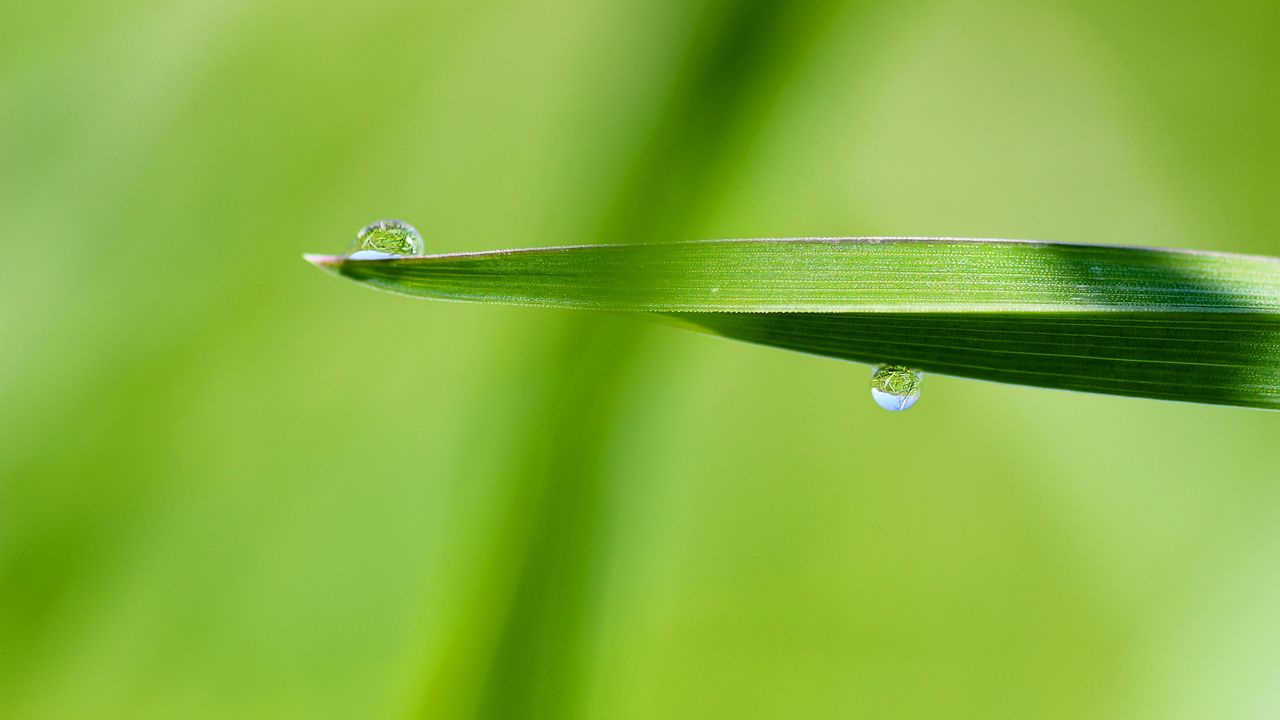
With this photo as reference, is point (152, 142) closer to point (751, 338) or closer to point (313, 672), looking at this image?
point (313, 672)

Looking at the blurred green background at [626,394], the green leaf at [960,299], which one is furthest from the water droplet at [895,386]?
the blurred green background at [626,394]

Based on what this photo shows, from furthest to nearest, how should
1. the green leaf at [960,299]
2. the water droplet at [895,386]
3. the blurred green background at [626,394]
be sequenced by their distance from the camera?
the blurred green background at [626,394] < the water droplet at [895,386] < the green leaf at [960,299]

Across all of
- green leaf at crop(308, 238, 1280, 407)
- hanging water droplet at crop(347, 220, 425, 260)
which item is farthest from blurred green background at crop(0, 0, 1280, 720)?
green leaf at crop(308, 238, 1280, 407)

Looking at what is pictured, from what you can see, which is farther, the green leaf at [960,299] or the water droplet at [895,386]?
the water droplet at [895,386]

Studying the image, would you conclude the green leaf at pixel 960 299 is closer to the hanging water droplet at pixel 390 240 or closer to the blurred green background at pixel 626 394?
the hanging water droplet at pixel 390 240

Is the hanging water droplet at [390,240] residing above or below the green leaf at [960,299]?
above

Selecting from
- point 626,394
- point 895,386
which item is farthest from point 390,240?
point 626,394

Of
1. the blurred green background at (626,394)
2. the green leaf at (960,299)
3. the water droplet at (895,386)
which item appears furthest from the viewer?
the blurred green background at (626,394)
